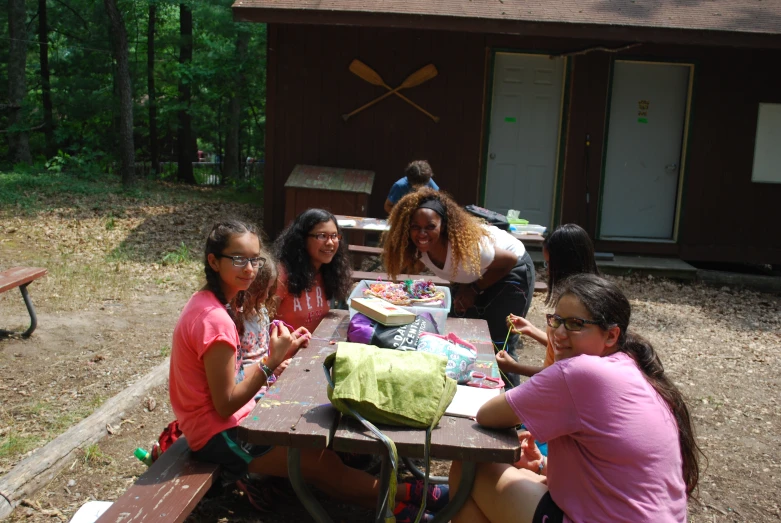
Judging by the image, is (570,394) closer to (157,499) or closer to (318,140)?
(157,499)

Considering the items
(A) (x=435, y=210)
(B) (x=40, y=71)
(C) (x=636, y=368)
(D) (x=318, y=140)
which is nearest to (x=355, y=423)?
(C) (x=636, y=368)

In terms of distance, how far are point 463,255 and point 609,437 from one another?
1896 mm

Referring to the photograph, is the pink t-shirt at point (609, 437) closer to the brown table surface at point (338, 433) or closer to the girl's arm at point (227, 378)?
Answer: the brown table surface at point (338, 433)

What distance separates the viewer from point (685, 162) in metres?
9.82

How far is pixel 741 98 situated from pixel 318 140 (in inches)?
225

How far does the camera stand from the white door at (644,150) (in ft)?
32.1

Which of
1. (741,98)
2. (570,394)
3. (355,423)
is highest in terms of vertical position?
(741,98)

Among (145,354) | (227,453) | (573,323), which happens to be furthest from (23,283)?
(573,323)

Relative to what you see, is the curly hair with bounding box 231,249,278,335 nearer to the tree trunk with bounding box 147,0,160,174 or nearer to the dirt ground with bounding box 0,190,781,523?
the dirt ground with bounding box 0,190,781,523

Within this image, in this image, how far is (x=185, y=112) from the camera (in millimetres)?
17891

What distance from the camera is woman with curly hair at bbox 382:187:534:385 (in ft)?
12.7

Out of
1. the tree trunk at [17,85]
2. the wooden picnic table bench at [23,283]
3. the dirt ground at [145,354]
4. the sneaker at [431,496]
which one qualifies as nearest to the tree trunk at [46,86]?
the tree trunk at [17,85]

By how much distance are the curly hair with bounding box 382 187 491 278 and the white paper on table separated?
123 cm

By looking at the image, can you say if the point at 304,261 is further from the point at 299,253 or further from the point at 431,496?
the point at 431,496
